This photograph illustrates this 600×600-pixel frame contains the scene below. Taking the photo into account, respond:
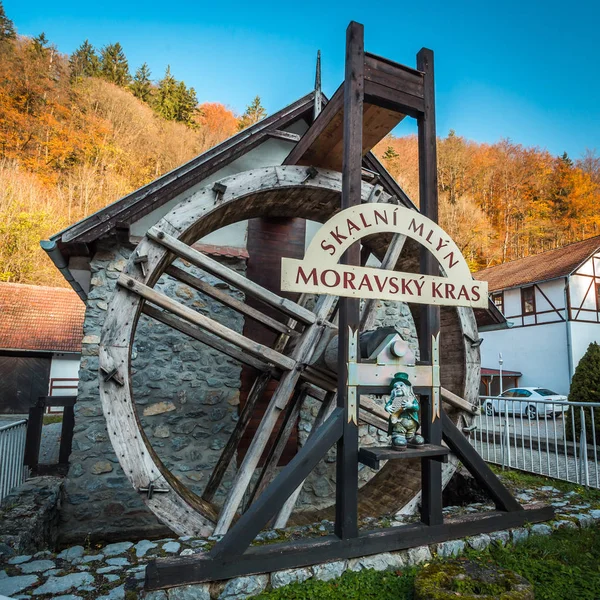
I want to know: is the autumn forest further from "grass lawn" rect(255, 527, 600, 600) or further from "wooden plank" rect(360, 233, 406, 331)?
"grass lawn" rect(255, 527, 600, 600)

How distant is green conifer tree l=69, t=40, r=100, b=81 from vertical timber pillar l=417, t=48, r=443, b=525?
3055 cm

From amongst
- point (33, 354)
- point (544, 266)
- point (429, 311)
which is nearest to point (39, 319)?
Answer: point (33, 354)

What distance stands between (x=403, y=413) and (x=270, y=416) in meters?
1.15

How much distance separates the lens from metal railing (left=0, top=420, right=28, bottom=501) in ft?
14.5

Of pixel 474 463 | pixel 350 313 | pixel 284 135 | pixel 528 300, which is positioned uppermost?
pixel 528 300

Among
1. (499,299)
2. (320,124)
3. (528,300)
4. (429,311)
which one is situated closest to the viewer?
(429,311)

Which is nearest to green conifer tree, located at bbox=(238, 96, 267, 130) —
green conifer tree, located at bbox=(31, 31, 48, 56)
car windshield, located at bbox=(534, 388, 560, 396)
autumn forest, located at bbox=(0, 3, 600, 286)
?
autumn forest, located at bbox=(0, 3, 600, 286)

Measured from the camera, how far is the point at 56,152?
2267 cm

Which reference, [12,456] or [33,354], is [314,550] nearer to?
[12,456]

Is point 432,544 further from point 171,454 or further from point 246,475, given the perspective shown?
point 171,454

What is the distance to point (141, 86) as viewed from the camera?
1247 inches

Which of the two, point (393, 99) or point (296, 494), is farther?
point (296, 494)

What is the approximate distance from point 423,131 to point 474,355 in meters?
2.23

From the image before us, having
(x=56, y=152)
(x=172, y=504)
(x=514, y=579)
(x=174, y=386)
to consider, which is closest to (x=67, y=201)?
(x=56, y=152)
